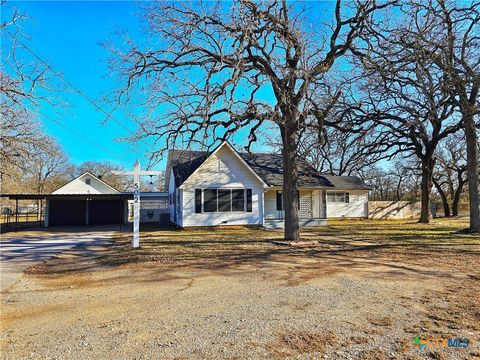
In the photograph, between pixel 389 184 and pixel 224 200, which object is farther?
pixel 389 184

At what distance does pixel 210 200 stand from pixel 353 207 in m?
16.2

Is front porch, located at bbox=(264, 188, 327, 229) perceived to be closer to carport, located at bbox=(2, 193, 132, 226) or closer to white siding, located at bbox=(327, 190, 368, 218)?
white siding, located at bbox=(327, 190, 368, 218)

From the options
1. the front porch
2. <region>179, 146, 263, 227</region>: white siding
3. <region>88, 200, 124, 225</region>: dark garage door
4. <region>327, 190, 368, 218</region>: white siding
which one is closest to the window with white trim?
<region>179, 146, 263, 227</region>: white siding

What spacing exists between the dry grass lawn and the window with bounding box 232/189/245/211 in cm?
1098

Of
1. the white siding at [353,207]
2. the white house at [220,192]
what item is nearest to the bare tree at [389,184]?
the white siding at [353,207]

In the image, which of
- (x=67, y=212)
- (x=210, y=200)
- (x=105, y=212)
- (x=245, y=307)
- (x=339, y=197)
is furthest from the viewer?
(x=339, y=197)

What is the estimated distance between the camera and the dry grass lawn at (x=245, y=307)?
3.91m

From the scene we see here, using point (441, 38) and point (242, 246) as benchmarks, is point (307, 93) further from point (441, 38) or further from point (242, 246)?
point (242, 246)

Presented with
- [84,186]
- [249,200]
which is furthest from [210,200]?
[84,186]

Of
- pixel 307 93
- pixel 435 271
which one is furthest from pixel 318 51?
pixel 435 271

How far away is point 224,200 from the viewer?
69.2 feet

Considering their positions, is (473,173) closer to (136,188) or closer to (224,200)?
(224,200)

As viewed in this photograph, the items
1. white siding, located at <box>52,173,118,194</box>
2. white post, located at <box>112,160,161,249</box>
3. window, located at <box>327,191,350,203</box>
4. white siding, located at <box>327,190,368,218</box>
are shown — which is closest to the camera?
white post, located at <box>112,160,161,249</box>

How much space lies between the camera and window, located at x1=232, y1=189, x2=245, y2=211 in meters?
21.2
